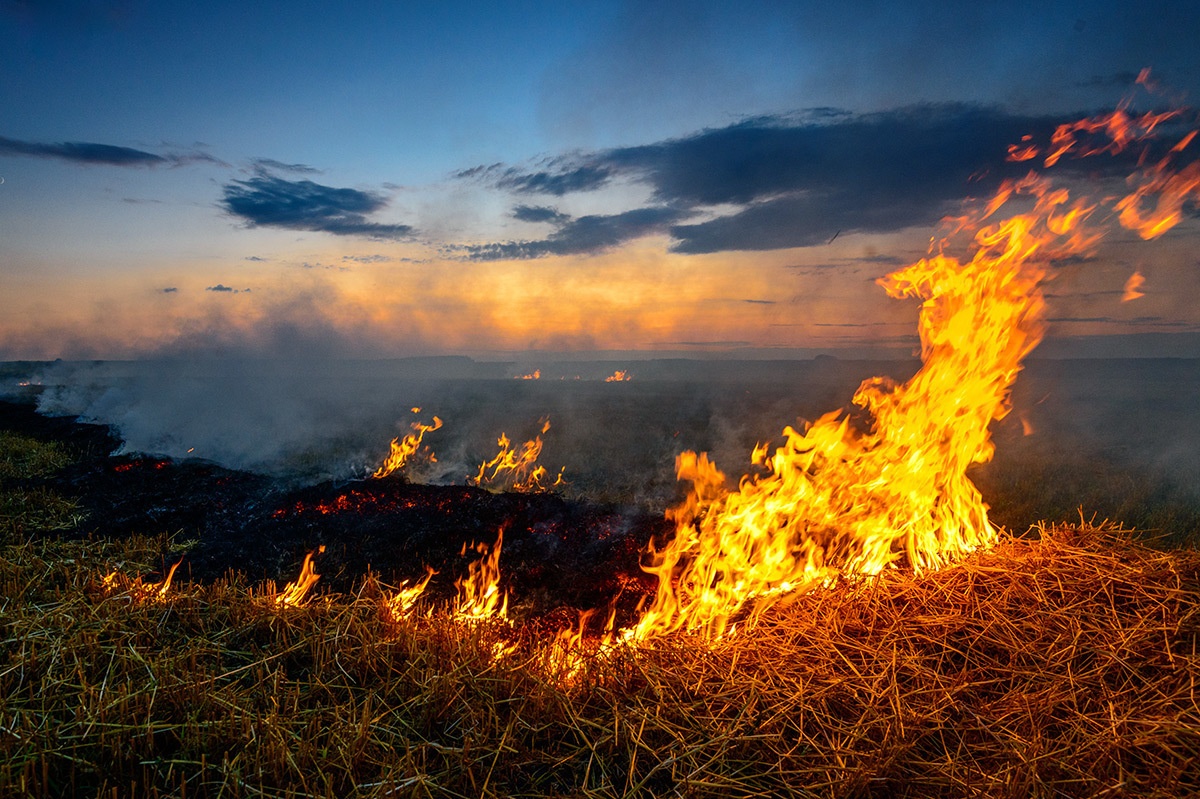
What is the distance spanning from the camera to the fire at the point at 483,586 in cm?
480

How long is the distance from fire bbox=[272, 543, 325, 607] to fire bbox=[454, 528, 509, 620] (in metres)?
1.14

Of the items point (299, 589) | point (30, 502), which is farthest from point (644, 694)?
point (30, 502)

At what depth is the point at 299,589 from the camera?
4820mm

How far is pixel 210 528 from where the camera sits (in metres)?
6.84

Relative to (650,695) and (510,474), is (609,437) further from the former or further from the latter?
(650,695)

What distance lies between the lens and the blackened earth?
17.9ft

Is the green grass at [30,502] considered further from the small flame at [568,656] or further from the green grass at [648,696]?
the small flame at [568,656]

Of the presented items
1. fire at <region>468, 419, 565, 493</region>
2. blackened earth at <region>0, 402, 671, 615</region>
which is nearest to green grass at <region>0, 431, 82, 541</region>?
blackened earth at <region>0, 402, 671, 615</region>

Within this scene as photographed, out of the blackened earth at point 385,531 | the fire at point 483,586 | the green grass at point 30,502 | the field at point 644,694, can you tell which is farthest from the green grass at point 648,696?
the green grass at point 30,502

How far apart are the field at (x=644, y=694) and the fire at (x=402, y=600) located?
9cm

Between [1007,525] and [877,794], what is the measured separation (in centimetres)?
749

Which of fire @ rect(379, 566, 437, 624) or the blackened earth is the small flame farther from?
the blackened earth

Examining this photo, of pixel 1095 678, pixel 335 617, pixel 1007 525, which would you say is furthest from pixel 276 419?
pixel 1095 678

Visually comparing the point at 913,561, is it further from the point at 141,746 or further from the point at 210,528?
the point at 210,528
